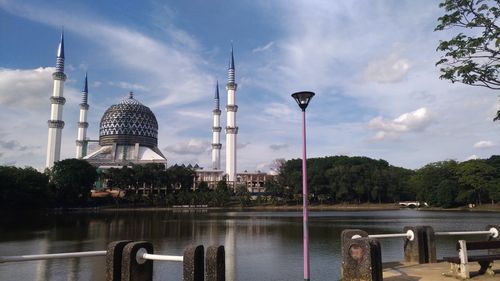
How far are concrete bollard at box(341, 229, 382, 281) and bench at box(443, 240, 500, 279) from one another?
164 centimetres

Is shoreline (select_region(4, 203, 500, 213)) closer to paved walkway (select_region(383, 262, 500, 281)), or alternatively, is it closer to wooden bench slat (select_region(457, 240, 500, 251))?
paved walkway (select_region(383, 262, 500, 281))

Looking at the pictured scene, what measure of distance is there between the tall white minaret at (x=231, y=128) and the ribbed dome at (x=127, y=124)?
71.6 feet

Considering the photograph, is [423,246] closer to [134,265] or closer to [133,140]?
[134,265]

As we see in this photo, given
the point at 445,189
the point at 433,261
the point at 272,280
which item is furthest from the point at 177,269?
the point at 445,189

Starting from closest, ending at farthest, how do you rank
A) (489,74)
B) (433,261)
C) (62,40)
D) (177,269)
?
(489,74), (433,261), (177,269), (62,40)

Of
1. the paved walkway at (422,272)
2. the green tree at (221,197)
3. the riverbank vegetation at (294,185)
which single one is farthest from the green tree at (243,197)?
the paved walkway at (422,272)

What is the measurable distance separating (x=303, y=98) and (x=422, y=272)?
4800mm

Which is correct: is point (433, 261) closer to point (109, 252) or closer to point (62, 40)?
point (109, 252)

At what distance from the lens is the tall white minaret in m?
87.9

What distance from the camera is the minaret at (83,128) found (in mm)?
99625

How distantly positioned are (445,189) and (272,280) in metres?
59.2

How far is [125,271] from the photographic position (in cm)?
805

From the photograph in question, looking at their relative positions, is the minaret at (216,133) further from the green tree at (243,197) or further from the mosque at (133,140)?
the green tree at (243,197)

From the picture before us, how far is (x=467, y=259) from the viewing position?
8.95m
